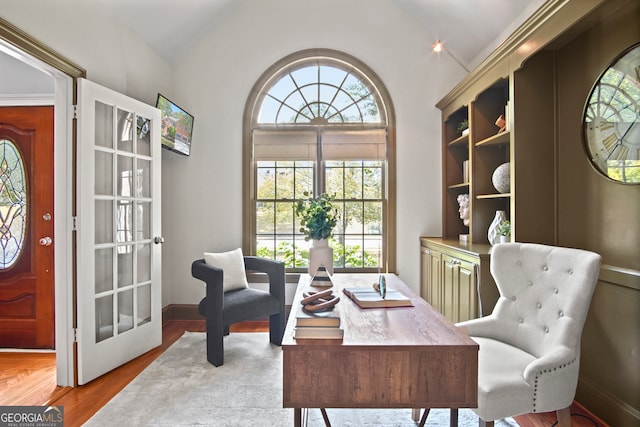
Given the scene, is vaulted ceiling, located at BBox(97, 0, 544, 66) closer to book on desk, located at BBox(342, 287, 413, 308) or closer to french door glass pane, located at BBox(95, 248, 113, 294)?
french door glass pane, located at BBox(95, 248, 113, 294)

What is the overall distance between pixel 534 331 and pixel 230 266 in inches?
92.2

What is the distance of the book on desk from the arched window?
6.61ft

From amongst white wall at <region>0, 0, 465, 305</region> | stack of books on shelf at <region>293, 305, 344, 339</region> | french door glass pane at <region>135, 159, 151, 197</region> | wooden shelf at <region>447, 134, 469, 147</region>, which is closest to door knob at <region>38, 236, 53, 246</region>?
french door glass pane at <region>135, 159, 151, 197</region>

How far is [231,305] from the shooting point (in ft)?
9.16

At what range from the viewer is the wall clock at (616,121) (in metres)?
1.88

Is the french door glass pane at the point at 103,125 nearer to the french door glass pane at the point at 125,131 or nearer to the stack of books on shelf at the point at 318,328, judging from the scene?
the french door glass pane at the point at 125,131

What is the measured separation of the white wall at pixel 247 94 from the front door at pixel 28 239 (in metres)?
1.06

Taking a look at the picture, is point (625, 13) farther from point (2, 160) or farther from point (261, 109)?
point (2, 160)

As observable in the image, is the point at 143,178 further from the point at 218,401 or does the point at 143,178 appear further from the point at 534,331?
the point at 534,331

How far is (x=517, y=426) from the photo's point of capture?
1.97m

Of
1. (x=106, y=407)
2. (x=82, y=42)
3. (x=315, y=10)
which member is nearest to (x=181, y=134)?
(x=82, y=42)

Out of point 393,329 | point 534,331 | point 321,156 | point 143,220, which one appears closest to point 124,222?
point 143,220

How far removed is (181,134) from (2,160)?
151 centimetres

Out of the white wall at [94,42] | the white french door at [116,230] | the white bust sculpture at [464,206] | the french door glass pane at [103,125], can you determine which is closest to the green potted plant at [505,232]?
the white bust sculpture at [464,206]
